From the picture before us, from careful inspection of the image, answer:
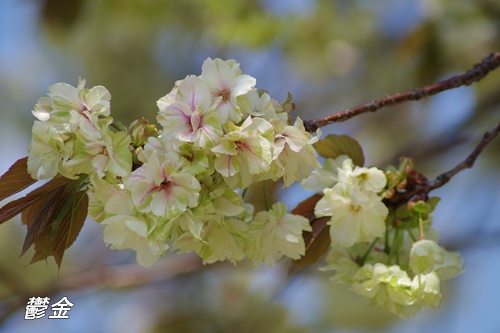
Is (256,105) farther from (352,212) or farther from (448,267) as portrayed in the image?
(448,267)

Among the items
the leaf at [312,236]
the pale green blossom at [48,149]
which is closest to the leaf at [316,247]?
the leaf at [312,236]

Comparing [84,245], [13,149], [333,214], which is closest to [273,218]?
[333,214]

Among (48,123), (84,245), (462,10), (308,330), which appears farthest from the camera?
(308,330)

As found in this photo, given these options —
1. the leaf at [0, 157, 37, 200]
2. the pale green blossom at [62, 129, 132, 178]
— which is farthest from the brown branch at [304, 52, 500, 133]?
the leaf at [0, 157, 37, 200]

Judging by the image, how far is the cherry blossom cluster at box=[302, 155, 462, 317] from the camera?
0.95 metres

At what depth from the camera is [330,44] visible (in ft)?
10.9

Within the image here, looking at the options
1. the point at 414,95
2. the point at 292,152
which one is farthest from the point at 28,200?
the point at 414,95

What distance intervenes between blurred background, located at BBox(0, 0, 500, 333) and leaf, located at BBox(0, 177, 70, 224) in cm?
125

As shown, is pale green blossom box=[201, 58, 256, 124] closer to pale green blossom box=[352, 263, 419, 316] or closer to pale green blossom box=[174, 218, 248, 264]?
pale green blossom box=[174, 218, 248, 264]

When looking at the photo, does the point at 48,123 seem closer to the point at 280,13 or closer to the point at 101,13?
the point at 280,13

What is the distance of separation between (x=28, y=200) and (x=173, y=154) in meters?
0.25

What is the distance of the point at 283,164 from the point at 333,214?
16 cm

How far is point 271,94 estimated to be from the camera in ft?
9.92

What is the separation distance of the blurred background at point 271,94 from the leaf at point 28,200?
4.10 ft
